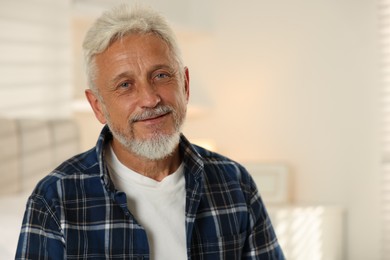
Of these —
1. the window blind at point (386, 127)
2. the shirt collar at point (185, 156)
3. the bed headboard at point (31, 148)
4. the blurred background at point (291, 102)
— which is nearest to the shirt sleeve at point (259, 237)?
the shirt collar at point (185, 156)

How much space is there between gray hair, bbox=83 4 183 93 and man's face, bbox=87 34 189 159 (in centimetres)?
1

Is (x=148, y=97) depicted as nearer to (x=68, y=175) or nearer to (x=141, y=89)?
(x=141, y=89)

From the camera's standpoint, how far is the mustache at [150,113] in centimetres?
142

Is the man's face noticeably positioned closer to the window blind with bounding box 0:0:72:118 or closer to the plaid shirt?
the plaid shirt

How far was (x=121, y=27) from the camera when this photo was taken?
55.7 inches

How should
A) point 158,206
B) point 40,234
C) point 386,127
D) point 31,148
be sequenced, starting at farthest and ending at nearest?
point 386,127
point 31,148
point 158,206
point 40,234

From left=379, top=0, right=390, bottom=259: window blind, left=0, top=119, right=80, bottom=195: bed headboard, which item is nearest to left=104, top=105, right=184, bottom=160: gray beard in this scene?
left=0, top=119, right=80, bottom=195: bed headboard

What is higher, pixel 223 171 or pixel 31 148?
pixel 31 148

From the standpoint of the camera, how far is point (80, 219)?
141 centimetres

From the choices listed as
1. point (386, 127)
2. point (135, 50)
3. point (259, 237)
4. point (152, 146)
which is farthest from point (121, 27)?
point (386, 127)

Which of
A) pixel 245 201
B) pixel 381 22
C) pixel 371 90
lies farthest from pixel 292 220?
pixel 245 201

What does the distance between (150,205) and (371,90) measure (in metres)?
2.98

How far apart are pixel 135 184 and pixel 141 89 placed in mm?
225

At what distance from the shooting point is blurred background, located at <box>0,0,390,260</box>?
3936 mm
